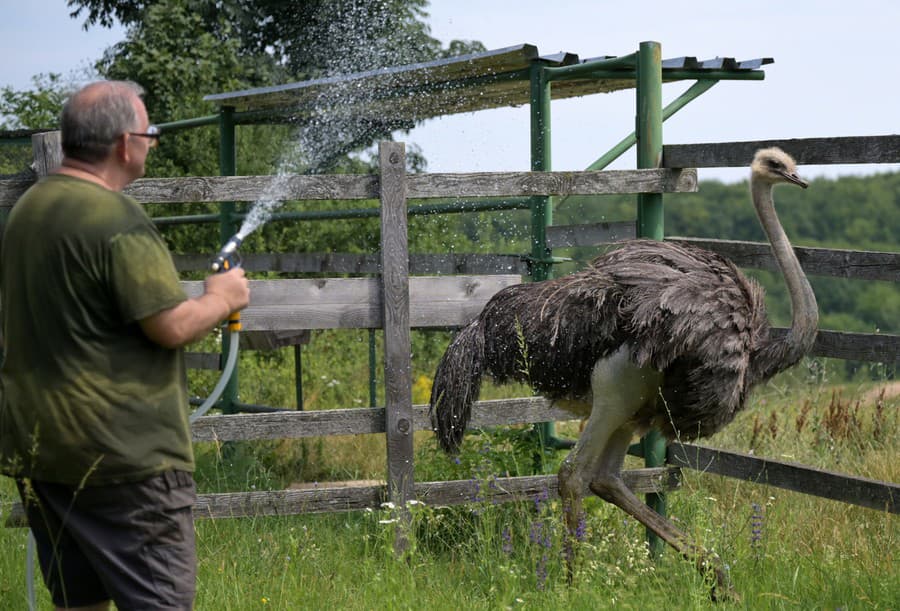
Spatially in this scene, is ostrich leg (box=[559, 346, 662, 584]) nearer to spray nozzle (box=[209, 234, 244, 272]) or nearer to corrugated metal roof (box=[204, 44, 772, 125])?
corrugated metal roof (box=[204, 44, 772, 125])

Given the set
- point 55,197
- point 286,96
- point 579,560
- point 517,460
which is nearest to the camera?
point 55,197

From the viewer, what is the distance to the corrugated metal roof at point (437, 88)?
5.75 meters

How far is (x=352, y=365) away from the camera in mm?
11438

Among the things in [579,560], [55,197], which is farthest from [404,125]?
[55,197]

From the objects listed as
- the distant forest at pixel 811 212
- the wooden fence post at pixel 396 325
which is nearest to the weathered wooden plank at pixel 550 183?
the wooden fence post at pixel 396 325

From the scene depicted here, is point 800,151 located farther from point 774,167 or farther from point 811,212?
point 811,212

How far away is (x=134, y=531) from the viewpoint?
8.96 ft

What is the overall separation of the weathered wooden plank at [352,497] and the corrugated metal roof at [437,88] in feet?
6.17

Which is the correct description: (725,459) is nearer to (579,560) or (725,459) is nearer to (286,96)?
(579,560)

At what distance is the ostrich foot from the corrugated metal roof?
189 centimetres

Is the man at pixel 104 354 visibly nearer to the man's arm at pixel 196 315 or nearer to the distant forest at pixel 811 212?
the man's arm at pixel 196 315

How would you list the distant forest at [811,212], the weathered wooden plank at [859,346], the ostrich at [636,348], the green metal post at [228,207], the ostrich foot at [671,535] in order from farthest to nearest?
the distant forest at [811,212] < the green metal post at [228,207] < the weathered wooden plank at [859,346] < the ostrich at [636,348] < the ostrich foot at [671,535]

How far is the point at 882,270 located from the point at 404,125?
5067 mm

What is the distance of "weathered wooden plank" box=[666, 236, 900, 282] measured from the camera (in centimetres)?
479
